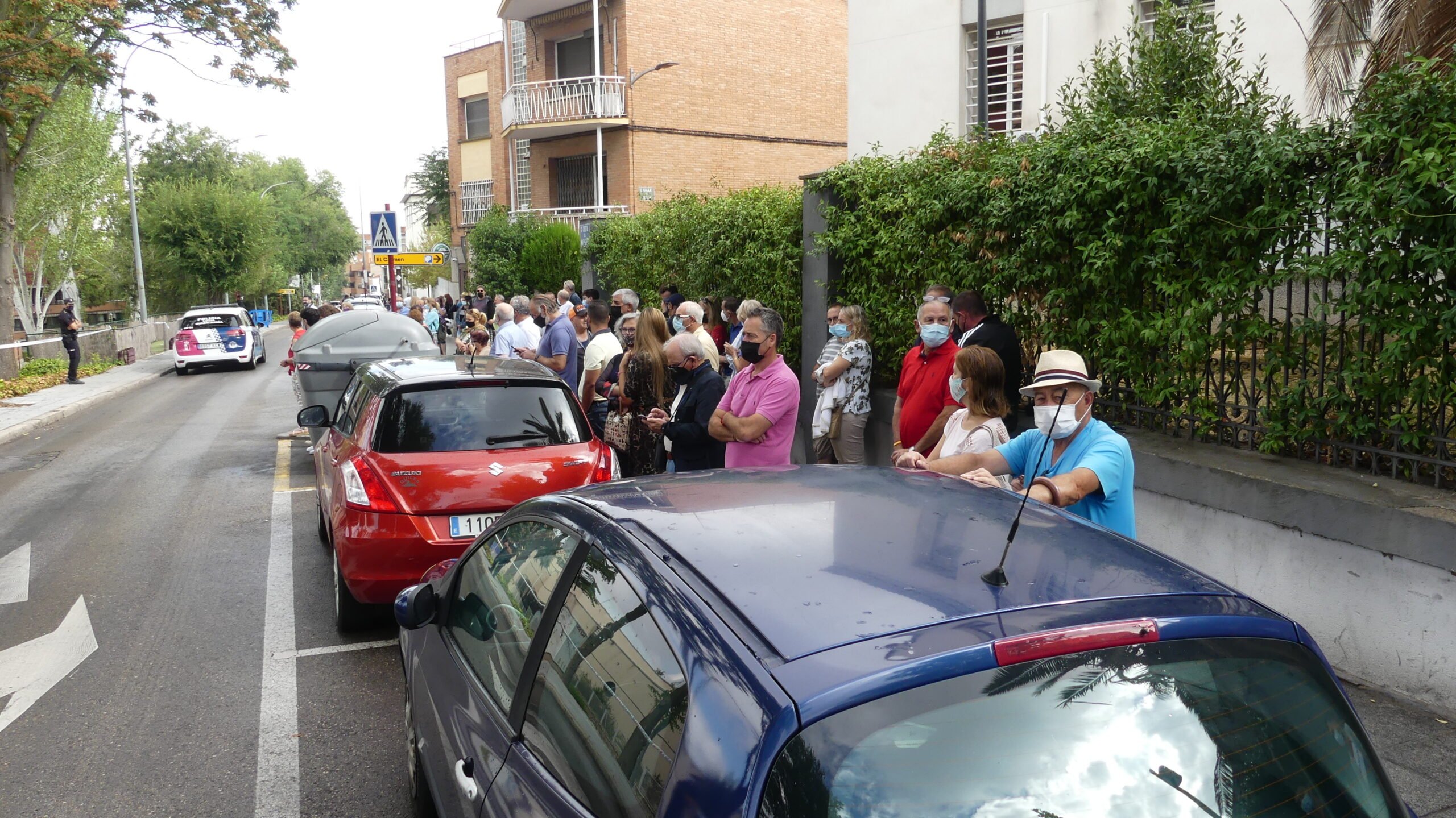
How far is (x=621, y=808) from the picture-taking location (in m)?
2.07

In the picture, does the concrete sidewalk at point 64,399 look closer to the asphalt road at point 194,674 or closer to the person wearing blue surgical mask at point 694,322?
the asphalt road at point 194,674

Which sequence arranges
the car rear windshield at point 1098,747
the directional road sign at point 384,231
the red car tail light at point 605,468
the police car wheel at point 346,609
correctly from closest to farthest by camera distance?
1. the car rear windshield at point 1098,747
2. the police car wheel at point 346,609
3. the red car tail light at point 605,468
4. the directional road sign at point 384,231

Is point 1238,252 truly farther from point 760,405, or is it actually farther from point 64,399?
point 64,399

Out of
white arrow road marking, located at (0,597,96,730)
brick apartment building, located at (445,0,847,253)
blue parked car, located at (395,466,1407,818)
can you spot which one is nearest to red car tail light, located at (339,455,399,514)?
white arrow road marking, located at (0,597,96,730)

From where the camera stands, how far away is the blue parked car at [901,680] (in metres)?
1.75

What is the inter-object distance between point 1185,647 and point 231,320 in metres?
28.6

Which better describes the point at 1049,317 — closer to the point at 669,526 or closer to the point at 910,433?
the point at 910,433

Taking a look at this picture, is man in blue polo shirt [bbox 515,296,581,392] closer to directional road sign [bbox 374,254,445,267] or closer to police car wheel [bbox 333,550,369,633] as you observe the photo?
police car wheel [bbox 333,550,369,633]

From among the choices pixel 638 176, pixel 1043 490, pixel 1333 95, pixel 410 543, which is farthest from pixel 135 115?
pixel 1043 490

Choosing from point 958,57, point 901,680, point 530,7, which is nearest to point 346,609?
point 901,680

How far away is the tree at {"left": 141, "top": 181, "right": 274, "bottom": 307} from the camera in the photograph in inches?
1702

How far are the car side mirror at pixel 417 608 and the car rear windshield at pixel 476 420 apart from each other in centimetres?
251

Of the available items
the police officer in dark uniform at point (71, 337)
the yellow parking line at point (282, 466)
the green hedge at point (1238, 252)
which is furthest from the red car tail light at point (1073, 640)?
the police officer in dark uniform at point (71, 337)

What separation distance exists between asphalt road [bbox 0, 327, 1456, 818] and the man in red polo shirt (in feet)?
9.07
